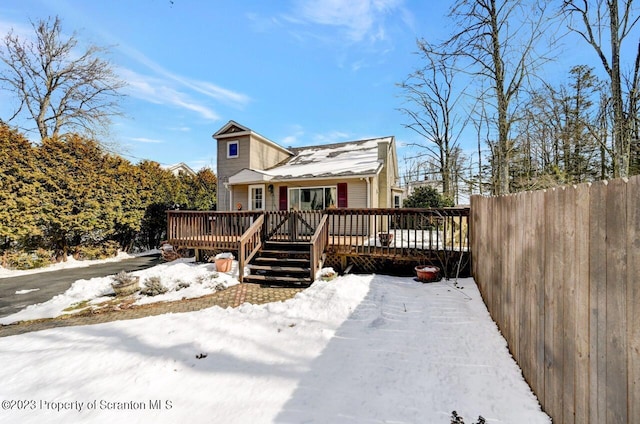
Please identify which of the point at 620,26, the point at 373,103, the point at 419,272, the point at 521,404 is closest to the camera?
the point at 521,404

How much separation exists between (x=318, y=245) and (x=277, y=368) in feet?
13.7

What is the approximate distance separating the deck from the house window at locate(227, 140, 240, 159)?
5744 mm

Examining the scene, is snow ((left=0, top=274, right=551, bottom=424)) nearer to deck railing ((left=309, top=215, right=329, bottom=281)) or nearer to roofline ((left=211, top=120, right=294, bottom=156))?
deck railing ((left=309, top=215, right=329, bottom=281))

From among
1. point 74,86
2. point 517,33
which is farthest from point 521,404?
point 74,86

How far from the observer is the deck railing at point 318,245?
677 cm

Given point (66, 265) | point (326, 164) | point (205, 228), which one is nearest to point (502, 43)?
point (326, 164)

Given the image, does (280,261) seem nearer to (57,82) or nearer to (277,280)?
(277,280)

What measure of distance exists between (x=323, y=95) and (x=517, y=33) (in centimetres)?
1055

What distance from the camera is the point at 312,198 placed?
1209 cm

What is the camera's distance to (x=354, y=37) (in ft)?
36.6

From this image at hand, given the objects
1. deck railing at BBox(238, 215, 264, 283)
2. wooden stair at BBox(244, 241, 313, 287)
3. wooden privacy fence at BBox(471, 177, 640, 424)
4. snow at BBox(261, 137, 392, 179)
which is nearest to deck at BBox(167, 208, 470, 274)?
deck railing at BBox(238, 215, 264, 283)

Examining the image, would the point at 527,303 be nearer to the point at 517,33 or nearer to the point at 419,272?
the point at 419,272

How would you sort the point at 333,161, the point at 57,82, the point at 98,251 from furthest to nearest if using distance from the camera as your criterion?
the point at 57,82 < the point at 333,161 < the point at 98,251

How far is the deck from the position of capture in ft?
21.9
